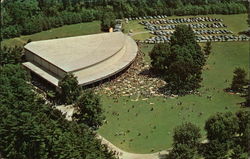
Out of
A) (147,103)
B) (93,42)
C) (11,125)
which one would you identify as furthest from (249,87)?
(11,125)

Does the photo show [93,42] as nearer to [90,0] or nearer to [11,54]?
[11,54]

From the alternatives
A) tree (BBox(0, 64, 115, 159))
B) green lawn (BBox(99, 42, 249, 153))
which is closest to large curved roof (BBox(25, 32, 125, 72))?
green lawn (BBox(99, 42, 249, 153))

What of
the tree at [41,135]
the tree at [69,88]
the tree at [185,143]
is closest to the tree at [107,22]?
the tree at [69,88]

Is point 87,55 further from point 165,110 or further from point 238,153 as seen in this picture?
point 238,153

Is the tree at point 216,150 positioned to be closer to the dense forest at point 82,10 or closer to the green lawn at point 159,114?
the green lawn at point 159,114

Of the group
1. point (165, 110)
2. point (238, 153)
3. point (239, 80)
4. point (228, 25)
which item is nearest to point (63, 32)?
point (228, 25)

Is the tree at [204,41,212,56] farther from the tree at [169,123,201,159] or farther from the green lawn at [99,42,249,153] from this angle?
the tree at [169,123,201,159]
